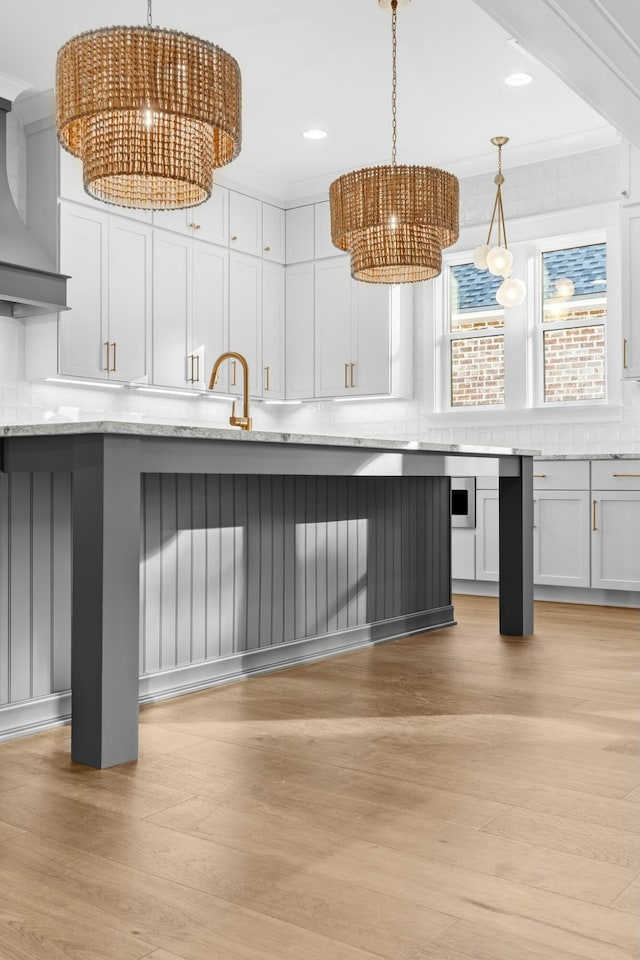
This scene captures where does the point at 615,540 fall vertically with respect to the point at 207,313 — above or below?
below

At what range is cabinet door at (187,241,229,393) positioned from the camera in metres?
6.29

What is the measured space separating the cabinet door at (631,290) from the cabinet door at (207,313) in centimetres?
276

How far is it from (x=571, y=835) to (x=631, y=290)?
14.0 ft

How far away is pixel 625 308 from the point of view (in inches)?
214

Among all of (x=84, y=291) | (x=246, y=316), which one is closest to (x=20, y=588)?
(x=84, y=291)

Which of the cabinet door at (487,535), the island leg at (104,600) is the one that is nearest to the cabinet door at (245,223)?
the cabinet door at (487,535)

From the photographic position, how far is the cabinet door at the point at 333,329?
6.84 meters

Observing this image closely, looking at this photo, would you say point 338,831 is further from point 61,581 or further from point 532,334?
point 532,334

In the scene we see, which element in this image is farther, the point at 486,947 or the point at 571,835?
the point at 571,835

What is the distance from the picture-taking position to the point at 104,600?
2.25 meters

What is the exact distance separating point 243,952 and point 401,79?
4749mm

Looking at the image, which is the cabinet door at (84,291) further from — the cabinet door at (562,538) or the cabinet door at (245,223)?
the cabinet door at (562,538)

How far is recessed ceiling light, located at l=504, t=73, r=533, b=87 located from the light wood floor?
349 centimetres

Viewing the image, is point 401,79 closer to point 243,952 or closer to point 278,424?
point 278,424
